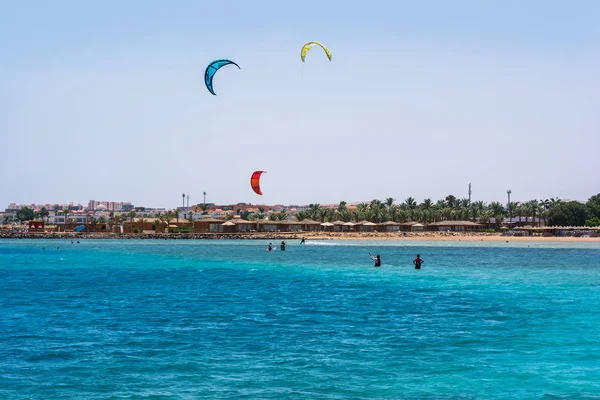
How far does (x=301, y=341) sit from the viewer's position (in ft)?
51.8

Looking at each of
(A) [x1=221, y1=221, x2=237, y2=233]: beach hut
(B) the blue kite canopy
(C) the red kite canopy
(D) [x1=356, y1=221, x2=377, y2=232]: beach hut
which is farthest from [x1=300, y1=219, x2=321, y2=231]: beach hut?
(B) the blue kite canopy

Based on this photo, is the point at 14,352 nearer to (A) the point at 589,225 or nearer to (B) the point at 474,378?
(B) the point at 474,378

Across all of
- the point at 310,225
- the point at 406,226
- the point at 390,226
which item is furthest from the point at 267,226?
the point at 406,226

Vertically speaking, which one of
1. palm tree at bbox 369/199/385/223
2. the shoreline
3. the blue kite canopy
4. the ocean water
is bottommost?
the ocean water

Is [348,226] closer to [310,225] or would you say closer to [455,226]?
[310,225]

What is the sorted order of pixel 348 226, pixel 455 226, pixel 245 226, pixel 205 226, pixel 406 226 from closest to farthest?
1. pixel 455 226
2. pixel 205 226
3. pixel 245 226
4. pixel 406 226
5. pixel 348 226

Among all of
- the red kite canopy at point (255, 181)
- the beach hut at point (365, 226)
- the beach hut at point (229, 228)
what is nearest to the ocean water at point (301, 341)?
the red kite canopy at point (255, 181)

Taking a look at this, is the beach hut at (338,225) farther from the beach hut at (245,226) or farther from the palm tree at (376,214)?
the beach hut at (245,226)

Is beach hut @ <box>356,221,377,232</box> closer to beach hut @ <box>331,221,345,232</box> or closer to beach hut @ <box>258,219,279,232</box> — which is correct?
beach hut @ <box>331,221,345,232</box>

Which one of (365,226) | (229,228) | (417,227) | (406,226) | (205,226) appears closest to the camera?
(229,228)

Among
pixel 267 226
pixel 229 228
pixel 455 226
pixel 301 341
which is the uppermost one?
pixel 267 226

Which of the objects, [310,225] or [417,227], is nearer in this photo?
[417,227]

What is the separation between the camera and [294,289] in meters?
28.2

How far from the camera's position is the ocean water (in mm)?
11836
